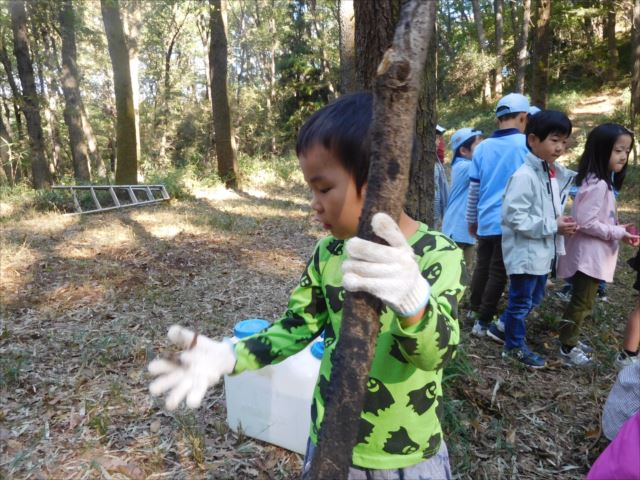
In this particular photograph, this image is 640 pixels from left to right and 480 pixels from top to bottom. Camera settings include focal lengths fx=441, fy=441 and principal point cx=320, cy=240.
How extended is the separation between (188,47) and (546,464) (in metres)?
29.8

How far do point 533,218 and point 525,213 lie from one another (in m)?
0.06

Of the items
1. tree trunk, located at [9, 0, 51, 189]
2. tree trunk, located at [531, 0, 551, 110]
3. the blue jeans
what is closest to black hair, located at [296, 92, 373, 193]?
the blue jeans

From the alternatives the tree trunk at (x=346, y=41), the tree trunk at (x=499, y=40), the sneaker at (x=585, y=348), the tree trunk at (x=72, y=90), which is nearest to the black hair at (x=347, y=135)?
the sneaker at (x=585, y=348)

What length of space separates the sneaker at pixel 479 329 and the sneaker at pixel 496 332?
0.19 ft

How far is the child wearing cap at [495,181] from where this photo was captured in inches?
145

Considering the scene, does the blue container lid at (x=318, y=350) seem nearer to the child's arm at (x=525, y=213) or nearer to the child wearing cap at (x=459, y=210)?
the child's arm at (x=525, y=213)

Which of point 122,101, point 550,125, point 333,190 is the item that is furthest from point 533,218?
point 122,101

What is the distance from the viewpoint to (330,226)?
1149mm

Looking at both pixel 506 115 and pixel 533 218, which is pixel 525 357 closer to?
pixel 533 218

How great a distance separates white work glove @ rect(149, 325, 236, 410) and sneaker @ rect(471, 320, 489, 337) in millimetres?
2955

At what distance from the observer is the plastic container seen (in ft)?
7.19

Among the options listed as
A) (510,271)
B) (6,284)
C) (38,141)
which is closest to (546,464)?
→ (510,271)

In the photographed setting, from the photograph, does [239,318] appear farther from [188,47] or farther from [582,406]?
[188,47]

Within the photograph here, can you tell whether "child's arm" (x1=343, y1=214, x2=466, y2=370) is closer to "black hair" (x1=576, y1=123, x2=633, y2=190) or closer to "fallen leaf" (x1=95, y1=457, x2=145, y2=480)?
"fallen leaf" (x1=95, y1=457, x2=145, y2=480)
